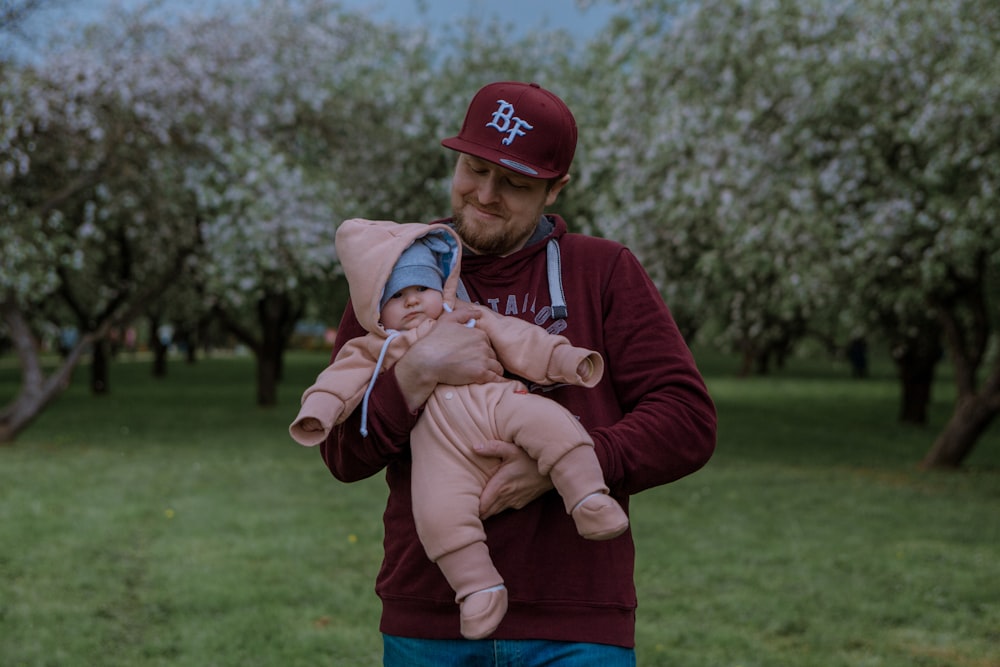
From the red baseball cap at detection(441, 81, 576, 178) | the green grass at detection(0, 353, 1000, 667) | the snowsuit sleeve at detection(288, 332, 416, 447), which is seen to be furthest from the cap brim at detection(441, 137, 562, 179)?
the green grass at detection(0, 353, 1000, 667)

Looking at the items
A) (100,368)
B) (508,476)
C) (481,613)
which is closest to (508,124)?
(508,476)

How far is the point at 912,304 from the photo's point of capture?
51.9 ft

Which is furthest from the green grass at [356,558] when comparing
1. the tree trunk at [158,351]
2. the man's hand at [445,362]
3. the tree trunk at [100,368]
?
the tree trunk at [158,351]

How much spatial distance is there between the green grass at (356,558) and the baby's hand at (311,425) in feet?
14.2

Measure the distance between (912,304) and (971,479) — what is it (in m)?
2.76

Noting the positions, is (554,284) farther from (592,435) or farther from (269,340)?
(269,340)

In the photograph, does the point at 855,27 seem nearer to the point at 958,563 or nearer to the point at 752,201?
the point at 752,201

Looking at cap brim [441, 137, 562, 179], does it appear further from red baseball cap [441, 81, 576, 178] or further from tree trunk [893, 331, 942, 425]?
tree trunk [893, 331, 942, 425]

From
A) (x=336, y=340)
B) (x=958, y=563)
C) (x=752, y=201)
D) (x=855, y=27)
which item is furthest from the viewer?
(x=752, y=201)

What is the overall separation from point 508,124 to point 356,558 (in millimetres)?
7041

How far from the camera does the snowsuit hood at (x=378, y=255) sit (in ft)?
8.32

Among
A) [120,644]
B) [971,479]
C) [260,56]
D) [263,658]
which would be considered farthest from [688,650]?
[260,56]

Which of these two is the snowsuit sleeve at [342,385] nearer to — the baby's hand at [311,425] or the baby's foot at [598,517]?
the baby's hand at [311,425]

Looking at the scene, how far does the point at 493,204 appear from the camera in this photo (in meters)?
2.59
